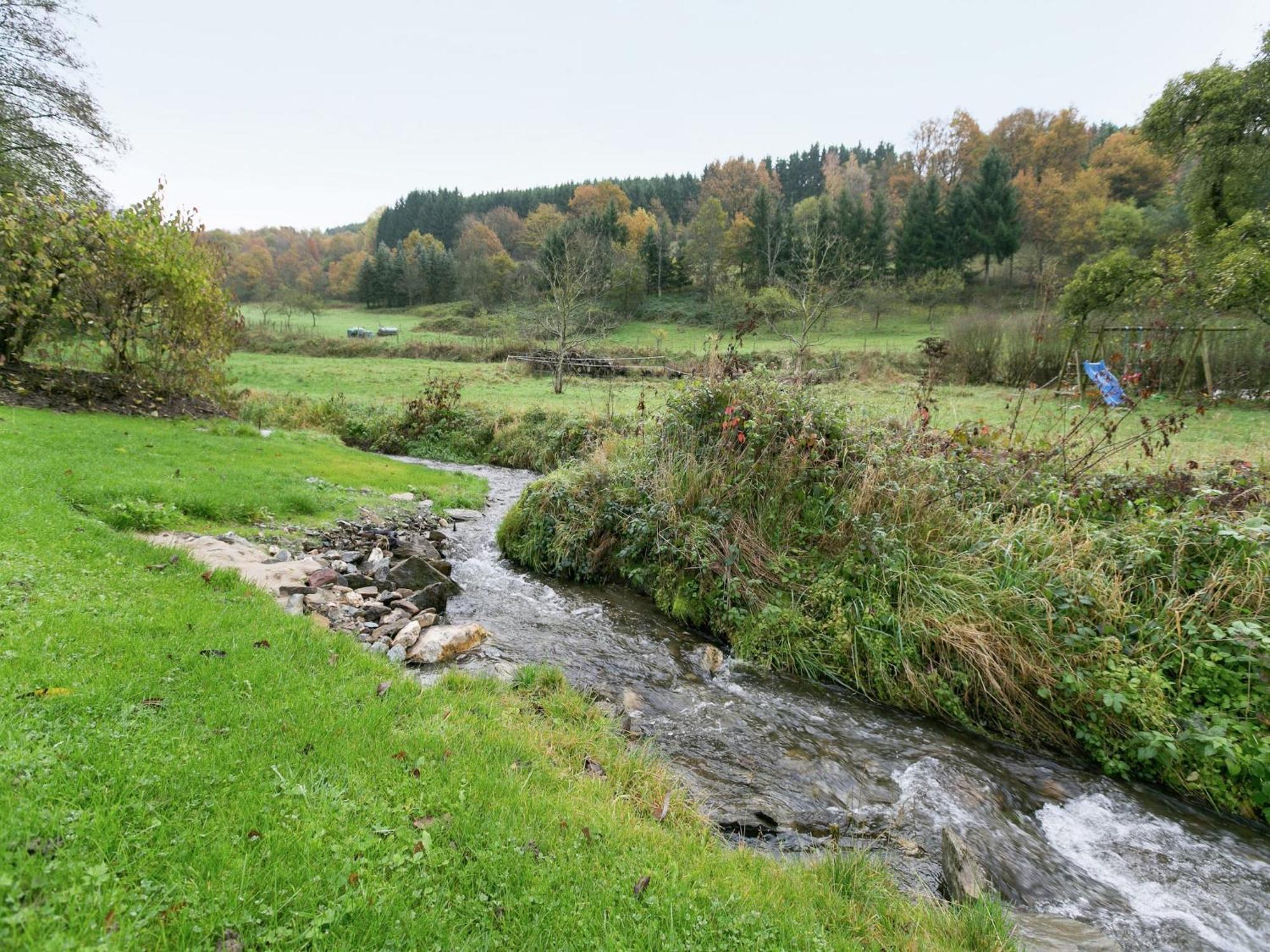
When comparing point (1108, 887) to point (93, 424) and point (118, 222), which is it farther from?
point (118, 222)

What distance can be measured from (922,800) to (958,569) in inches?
108

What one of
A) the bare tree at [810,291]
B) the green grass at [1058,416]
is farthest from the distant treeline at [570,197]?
the green grass at [1058,416]

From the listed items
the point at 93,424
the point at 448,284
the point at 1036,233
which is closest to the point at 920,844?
the point at 93,424

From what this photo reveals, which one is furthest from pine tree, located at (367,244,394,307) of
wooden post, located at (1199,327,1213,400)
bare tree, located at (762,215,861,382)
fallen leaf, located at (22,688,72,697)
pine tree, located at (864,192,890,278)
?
fallen leaf, located at (22,688,72,697)

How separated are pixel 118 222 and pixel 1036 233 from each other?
2867 inches

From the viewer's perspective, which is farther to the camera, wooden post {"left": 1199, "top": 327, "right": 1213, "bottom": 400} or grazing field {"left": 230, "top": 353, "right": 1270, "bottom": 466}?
wooden post {"left": 1199, "top": 327, "right": 1213, "bottom": 400}

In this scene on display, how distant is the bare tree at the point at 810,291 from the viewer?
17109 mm

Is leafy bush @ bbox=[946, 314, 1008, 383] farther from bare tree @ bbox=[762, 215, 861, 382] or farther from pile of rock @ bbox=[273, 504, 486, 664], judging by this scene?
pile of rock @ bbox=[273, 504, 486, 664]

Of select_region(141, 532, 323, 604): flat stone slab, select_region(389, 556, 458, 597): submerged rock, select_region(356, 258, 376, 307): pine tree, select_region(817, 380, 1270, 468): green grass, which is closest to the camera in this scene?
select_region(141, 532, 323, 604): flat stone slab

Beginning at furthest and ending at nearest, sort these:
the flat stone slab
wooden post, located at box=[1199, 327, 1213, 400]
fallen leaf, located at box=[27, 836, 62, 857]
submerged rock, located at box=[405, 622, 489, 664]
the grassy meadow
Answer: wooden post, located at box=[1199, 327, 1213, 400] → the grassy meadow → the flat stone slab → submerged rock, located at box=[405, 622, 489, 664] → fallen leaf, located at box=[27, 836, 62, 857]

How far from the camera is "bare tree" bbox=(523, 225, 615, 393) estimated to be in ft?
103

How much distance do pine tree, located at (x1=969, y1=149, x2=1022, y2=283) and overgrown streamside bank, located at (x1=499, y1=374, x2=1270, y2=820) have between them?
59868 millimetres

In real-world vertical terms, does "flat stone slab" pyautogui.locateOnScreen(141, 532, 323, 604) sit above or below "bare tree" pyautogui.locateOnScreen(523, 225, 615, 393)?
below

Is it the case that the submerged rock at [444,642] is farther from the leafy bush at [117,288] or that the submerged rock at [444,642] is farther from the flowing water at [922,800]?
the leafy bush at [117,288]
